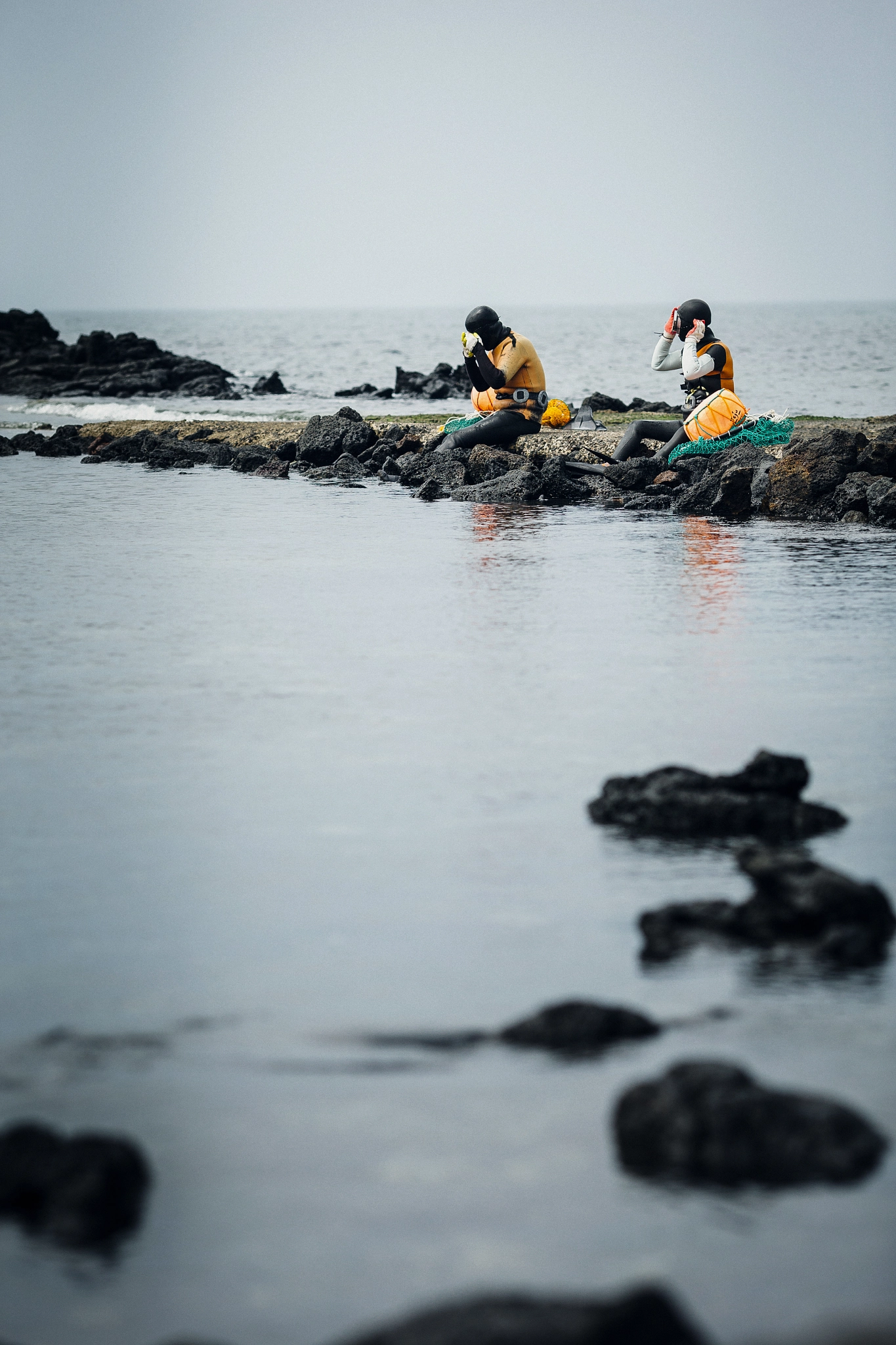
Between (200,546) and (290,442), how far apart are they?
7500 millimetres

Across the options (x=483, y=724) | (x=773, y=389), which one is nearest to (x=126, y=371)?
(x=773, y=389)

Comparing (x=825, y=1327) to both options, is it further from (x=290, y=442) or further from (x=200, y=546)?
(x=290, y=442)

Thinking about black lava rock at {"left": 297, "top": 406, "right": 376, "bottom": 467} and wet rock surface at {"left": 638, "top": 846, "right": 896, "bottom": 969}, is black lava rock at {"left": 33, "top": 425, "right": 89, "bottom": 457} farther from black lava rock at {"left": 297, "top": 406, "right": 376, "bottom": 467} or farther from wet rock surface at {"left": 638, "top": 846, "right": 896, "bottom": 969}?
wet rock surface at {"left": 638, "top": 846, "right": 896, "bottom": 969}

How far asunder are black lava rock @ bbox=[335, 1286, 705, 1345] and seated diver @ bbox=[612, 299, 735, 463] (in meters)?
11.7

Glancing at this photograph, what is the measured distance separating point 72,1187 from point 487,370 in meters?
12.9

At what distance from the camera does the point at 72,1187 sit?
2.32 m

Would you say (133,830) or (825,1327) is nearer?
(825,1327)

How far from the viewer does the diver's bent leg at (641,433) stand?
13.9 m

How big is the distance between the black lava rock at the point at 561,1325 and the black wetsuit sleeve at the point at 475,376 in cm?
1304

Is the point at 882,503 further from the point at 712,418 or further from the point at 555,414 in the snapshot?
the point at 555,414

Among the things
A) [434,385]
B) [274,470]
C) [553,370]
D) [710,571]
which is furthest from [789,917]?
[553,370]

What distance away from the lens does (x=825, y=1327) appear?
2051 millimetres

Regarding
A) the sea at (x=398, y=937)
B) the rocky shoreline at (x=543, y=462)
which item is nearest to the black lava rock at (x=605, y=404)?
the rocky shoreline at (x=543, y=462)

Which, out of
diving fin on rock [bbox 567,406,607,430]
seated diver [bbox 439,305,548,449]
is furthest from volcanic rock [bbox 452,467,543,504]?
diving fin on rock [bbox 567,406,607,430]
